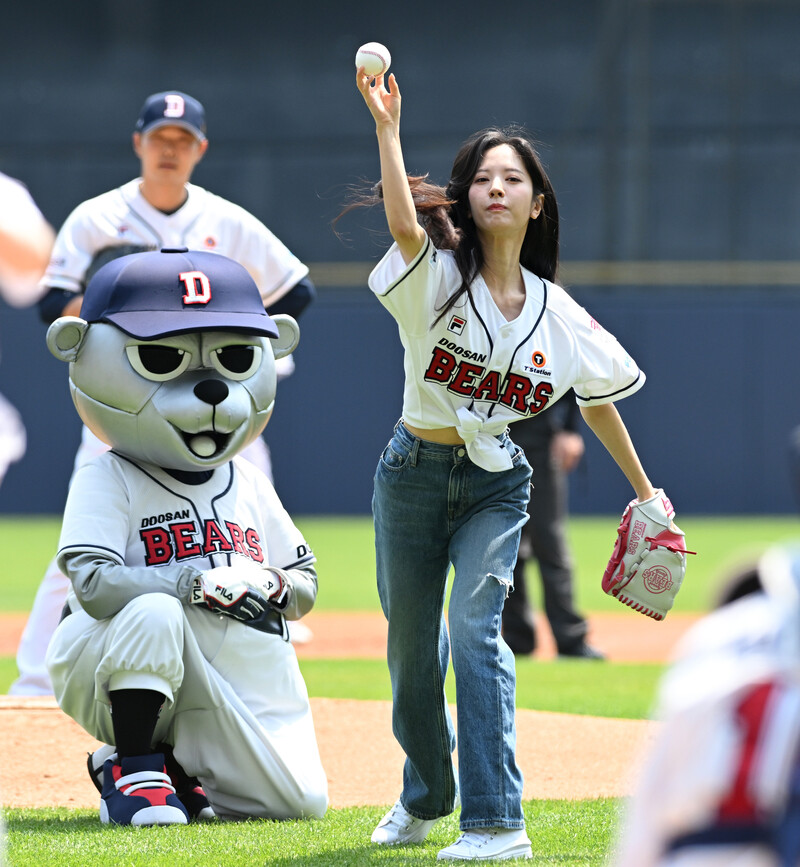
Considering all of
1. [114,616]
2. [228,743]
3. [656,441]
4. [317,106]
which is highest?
[317,106]

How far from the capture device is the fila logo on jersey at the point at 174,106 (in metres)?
5.69

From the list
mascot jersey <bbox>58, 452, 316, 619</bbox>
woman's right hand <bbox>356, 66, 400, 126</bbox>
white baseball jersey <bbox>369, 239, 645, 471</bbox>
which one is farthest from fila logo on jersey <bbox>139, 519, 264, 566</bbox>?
woman's right hand <bbox>356, 66, 400, 126</bbox>

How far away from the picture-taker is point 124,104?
70.0 feet

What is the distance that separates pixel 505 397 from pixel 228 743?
1.15 meters

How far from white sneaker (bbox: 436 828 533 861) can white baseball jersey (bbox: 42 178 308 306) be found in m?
2.94

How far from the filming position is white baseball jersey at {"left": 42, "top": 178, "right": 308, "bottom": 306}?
5520 millimetres

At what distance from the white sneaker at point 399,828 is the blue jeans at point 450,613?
3 cm

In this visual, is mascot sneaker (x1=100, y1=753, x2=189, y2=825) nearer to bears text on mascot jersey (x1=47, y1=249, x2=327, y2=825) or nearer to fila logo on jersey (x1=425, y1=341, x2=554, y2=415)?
bears text on mascot jersey (x1=47, y1=249, x2=327, y2=825)

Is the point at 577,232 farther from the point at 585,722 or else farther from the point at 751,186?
the point at 585,722

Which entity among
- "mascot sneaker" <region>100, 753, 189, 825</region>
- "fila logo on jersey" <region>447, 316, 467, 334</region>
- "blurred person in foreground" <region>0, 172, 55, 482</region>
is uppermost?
"blurred person in foreground" <region>0, 172, 55, 482</region>

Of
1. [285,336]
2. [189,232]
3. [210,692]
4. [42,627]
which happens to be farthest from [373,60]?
[42,627]

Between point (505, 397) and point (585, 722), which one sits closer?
point (505, 397)

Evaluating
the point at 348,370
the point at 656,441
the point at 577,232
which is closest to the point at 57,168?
the point at 348,370

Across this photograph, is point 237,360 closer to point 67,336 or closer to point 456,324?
point 67,336
